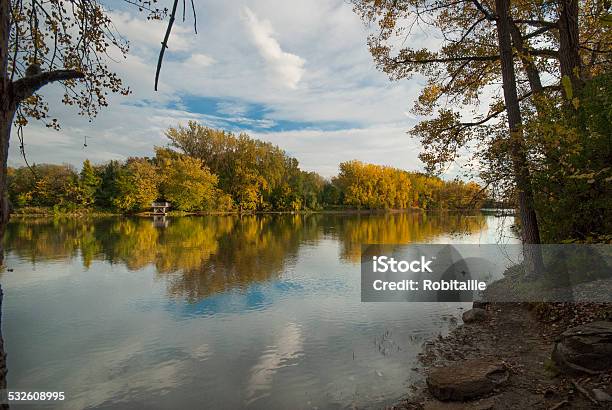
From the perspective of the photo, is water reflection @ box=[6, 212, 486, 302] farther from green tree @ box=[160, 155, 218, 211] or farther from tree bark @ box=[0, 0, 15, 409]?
green tree @ box=[160, 155, 218, 211]

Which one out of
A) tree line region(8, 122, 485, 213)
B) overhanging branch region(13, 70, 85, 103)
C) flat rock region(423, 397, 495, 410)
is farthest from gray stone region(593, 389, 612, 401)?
tree line region(8, 122, 485, 213)

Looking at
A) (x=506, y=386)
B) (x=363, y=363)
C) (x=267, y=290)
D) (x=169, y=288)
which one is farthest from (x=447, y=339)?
(x=169, y=288)

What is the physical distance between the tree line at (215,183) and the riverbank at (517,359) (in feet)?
154

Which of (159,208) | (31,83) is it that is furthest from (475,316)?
(159,208)

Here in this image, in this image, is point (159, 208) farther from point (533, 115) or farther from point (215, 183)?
point (533, 115)

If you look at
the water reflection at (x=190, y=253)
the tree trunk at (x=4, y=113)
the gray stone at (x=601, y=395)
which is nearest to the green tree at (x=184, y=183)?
the water reflection at (x=190, y=253)

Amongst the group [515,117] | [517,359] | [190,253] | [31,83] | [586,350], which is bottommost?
[517,359]

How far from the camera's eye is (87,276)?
45.1 feet

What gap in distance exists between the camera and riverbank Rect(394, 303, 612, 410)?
161 inches

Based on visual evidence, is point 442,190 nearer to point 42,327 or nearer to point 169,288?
point 169,288

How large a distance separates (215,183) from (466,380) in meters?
61.3

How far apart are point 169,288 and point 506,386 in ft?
33.5

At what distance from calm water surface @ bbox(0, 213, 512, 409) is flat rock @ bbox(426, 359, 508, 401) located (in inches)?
25.5

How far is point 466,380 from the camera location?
4.66m
